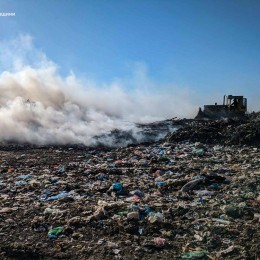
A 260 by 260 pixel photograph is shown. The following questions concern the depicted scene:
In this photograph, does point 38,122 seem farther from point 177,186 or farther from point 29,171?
point 177,186

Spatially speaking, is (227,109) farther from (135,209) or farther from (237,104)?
(135,209)

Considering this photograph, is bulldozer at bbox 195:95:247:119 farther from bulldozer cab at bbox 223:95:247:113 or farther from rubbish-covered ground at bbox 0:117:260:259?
rubbish-covered ground at bbox 0:117:260:259

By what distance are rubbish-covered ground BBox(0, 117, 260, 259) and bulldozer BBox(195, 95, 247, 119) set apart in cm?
1133

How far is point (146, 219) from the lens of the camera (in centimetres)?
434

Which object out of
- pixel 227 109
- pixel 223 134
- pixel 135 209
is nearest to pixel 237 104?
pixel 227 109

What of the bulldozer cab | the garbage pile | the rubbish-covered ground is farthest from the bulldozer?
the rubbish-covered ground

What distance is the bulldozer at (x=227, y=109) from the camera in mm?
19750

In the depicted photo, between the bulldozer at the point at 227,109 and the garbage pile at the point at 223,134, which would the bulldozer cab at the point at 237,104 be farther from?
the garbage pile at the point at 223,134

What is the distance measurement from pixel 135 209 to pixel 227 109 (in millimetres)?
16906

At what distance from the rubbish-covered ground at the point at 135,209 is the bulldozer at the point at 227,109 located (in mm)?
11326

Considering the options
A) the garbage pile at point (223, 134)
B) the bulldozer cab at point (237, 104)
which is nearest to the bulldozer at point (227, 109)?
the bulldozer cab at point (237, 104)

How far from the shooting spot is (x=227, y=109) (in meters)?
20.4

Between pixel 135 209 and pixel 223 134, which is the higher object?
pixel 223 134

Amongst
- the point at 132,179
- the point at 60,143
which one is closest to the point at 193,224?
the point at 132,179
